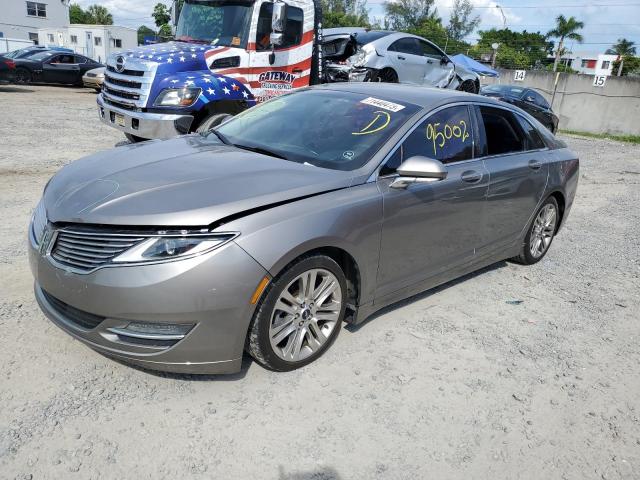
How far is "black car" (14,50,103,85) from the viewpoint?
62.1ft

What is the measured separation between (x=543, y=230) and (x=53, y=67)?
66.4 ft

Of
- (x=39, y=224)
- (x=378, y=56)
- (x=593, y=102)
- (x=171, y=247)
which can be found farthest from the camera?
(x=593, y=102)

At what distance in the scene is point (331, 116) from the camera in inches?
152

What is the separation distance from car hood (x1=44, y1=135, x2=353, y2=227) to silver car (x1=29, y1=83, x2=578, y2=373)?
0.01 metres

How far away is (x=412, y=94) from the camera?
4070 millimetres

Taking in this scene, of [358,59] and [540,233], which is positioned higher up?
[358,59]

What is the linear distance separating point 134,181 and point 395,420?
194 cm

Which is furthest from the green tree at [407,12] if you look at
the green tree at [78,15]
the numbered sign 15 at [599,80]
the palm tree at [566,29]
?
the numbered sign 15 at [599,80]

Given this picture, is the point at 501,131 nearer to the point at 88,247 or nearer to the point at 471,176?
the point at 471,176

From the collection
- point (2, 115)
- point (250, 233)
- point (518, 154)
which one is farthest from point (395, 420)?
point (2, 115)

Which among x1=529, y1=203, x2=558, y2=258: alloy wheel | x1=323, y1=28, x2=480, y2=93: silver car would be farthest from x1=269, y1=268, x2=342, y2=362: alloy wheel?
x1=323, y1=28, x2=480, y2=93: silver car

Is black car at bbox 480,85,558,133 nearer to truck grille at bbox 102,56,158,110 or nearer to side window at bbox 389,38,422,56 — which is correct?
side window at bbox 389,38,422,56

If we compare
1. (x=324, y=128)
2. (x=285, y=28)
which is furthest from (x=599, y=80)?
(x=324, y=128)

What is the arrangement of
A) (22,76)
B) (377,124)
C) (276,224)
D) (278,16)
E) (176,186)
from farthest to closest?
(22,76) → (278,16) → (377,124) → (176,186) → (276,224)
